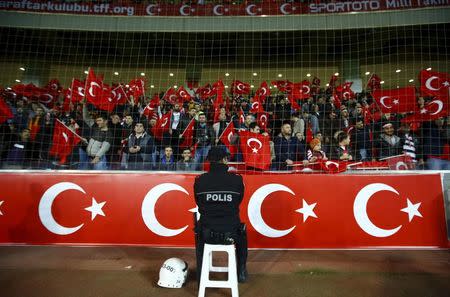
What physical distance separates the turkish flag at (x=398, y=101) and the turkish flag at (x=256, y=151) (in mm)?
3315

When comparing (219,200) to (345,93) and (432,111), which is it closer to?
(432,111)

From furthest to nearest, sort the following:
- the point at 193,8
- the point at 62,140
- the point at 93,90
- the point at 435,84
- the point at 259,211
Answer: the point at 193,8
the point at 93,90
the point at 435,84
the point at 62,140
the point at 259,211

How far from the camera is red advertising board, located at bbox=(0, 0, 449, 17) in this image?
13.5 metres

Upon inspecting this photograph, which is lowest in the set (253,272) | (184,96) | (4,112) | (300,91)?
(253,272)

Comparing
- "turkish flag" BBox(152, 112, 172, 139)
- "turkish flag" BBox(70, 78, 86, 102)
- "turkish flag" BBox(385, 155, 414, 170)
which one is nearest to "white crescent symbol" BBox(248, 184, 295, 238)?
"turkish flag" BBox(385, 155, 414, 170)

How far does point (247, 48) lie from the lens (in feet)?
50.9

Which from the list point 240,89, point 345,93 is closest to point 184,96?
point 240,89

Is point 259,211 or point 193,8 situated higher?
point 193,8

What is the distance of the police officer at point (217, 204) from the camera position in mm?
3180

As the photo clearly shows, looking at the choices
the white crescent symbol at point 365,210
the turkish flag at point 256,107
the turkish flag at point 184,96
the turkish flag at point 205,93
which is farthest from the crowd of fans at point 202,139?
the turkish flag at point 205,93

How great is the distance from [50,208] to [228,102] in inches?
250

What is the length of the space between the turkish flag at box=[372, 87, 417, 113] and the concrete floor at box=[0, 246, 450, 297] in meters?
3.65

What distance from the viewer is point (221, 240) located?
3.16 m

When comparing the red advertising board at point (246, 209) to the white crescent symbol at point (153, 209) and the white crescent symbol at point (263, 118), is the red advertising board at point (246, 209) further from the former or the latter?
the white crescent symbol at point (263, 118)
